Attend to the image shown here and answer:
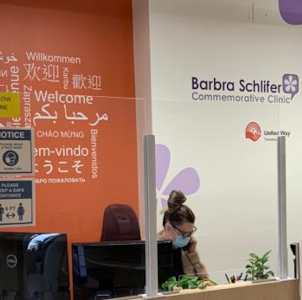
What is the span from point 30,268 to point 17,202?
33 centimetres

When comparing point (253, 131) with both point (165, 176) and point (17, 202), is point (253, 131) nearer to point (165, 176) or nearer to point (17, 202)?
point (165, 176)

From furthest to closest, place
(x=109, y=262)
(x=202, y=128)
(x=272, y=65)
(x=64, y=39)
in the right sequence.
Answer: (x=272, y=65) < (x=64, y=39) < (x=202, y=128) < (x=109, y=262)

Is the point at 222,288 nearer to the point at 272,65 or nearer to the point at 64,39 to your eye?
the point at 64,39

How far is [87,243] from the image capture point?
248cm

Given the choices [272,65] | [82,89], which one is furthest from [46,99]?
[272,65]

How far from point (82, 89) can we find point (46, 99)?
7.56ft

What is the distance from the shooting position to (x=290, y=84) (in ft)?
17.9

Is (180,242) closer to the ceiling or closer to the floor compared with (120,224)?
closer to the floor

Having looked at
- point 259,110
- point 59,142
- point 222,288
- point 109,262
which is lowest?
point 222,288

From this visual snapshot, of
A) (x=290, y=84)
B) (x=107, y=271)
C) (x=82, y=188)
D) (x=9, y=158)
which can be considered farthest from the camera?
(x=290, y=84)

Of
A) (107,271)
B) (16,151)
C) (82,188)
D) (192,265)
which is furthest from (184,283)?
(16,151)

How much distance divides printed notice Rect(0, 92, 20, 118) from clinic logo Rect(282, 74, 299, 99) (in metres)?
3.73

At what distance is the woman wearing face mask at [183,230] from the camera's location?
2.73m

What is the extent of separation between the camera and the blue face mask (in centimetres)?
269
